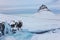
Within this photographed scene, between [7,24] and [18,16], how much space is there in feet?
0.42

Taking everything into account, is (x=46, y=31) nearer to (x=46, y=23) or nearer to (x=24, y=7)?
(x=46, y=23)

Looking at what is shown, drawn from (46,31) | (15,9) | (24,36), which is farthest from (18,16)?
(46,31)

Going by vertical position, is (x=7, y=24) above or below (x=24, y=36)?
above

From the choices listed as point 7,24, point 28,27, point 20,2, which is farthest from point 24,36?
point 20,2

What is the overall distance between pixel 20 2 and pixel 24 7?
64mm

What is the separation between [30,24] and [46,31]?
0.16 metres

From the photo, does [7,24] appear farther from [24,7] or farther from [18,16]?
[24,7]

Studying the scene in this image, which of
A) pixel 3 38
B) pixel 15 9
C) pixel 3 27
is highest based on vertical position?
pixel 15 9

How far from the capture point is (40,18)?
1144mm

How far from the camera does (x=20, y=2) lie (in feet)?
3.90

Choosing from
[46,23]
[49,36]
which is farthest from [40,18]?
[49,36]

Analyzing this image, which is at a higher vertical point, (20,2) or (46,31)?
(20,2)

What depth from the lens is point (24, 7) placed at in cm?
118

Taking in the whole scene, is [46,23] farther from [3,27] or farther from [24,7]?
[3,27]
